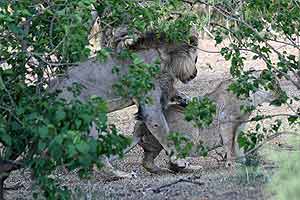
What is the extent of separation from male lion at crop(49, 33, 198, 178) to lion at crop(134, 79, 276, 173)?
9.7 inches

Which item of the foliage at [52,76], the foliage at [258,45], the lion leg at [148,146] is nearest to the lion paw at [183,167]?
the lion leg at [148,146]

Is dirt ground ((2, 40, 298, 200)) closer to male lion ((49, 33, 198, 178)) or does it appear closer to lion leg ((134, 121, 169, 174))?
lion leg ((134, 121, 169, 174))

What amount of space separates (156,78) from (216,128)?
1139mm

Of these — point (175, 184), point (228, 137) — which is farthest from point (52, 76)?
point (228, 137)

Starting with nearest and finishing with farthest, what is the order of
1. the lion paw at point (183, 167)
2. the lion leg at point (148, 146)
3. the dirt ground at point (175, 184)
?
the dirt ground at point (175, 184) → the lion paw at point (183, 167) → the lion leg at point (148, 146)

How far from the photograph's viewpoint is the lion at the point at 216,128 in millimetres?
9477

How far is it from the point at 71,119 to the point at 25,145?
699mm

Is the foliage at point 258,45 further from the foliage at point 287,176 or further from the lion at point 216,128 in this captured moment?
the lion at point 216,128

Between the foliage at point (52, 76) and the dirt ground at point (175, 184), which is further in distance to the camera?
the dirt ground at point (175, 184)

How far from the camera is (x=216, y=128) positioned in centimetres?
970

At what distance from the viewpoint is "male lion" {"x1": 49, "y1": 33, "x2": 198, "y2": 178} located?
8.91m

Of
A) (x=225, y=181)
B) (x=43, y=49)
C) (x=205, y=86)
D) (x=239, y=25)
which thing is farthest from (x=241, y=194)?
(x=205, y=86)

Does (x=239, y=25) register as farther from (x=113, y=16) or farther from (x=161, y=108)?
(x=161, y=108)

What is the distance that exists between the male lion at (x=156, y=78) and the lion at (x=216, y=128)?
245 mm
